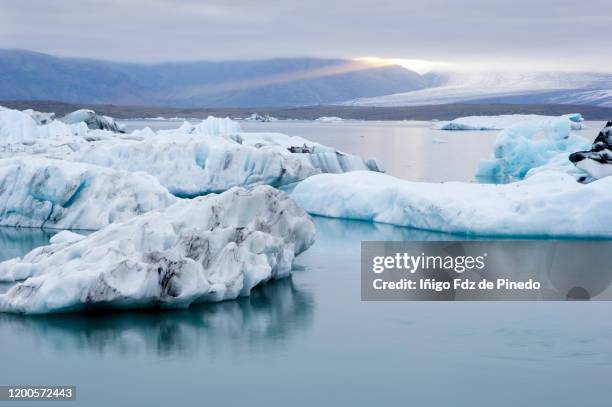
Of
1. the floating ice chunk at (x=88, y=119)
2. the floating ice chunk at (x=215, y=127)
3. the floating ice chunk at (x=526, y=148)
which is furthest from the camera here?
the floating ice chunk at (x=88, y=119)

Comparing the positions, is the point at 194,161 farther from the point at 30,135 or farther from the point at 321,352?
the point at 321,352

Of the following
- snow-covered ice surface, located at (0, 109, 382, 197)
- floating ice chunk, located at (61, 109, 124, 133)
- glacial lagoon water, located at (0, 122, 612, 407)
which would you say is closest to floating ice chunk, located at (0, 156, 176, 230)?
snow-covered ice surface, located at (0, 109, 382, 197)

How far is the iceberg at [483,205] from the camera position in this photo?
10977 mm

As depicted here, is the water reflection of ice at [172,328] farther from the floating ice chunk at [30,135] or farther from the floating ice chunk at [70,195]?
the floating ice chunk at [30,135]

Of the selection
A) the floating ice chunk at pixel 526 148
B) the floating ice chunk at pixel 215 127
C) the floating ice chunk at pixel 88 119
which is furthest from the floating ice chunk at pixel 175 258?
the floating ice chunk at pixel 88 119

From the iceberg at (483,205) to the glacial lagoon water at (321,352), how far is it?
293cm

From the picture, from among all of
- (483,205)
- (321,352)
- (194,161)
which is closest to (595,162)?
(483,205)

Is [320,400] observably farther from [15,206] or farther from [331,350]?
[15,206]

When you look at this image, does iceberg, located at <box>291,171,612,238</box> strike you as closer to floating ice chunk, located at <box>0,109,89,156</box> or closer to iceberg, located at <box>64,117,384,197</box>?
iceberg, located at <box>64,117,384,197</box>

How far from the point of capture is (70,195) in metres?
12.4

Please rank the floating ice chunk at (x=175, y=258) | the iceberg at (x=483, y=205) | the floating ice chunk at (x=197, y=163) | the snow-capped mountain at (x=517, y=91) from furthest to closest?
the snow-capped mountain at (x=517, y=91) → the floating ice chunk at (x=197, y=163) → the iceberg at (x=483, y=205) → the floating ice chunk at (x=175, y=258)

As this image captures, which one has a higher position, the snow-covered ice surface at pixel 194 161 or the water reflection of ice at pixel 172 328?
the snow-covered ice surface at pixel 194 161

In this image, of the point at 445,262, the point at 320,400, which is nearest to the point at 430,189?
the point at 445,262

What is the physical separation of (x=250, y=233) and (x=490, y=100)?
302ft
